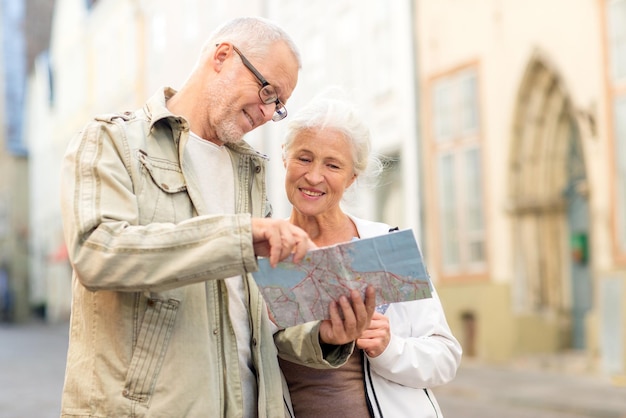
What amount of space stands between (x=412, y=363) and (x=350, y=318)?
1.31 ft

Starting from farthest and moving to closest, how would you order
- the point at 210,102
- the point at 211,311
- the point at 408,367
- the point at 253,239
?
the point at 408,367 → the point at 210,102 → the point at 211,311 → the point at 253,239

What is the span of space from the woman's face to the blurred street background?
6.31m

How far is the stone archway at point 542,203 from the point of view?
13.8 meters

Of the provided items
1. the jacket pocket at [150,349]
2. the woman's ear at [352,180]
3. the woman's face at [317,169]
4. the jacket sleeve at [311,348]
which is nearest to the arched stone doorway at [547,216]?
the woman's ear at [352,180]

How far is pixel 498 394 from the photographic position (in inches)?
401

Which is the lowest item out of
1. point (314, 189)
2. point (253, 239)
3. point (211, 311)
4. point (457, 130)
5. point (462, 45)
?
point (211, 311)

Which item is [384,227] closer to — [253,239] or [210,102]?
[210,102]

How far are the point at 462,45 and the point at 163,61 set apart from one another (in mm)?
12439

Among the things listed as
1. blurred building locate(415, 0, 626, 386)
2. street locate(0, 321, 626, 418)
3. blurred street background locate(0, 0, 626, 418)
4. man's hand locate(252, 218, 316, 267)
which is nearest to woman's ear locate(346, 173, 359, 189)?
man's hand locate(252, 218, 316, 267)

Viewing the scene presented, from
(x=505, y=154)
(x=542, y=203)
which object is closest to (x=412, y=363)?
(x=542, y=203)

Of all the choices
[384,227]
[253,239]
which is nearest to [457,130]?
[384,227]

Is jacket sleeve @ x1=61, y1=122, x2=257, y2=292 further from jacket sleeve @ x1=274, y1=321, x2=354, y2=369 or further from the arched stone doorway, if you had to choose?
the arched stone doorway

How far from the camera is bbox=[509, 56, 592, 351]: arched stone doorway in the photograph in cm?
1362

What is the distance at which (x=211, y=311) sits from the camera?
8.00ft
